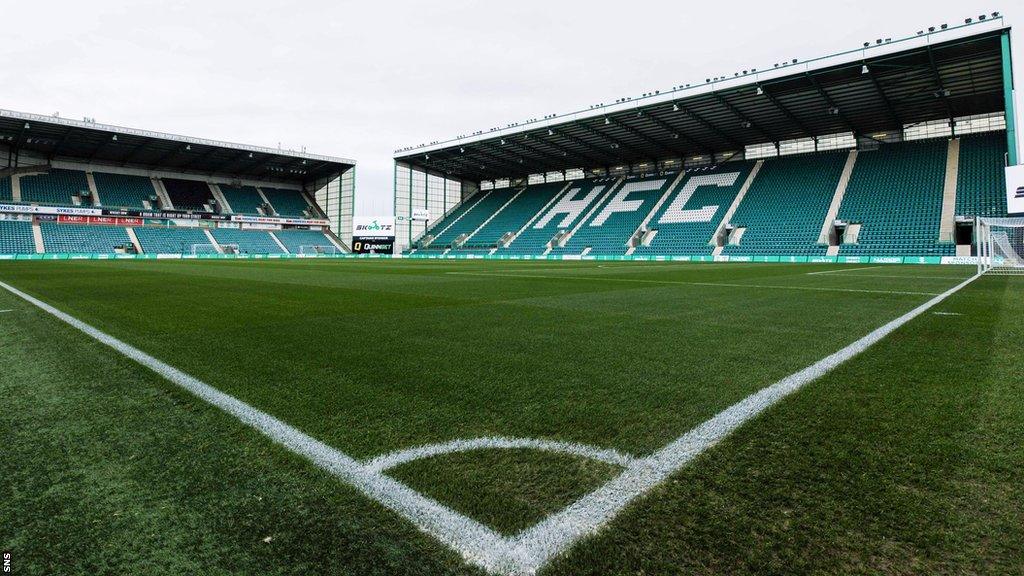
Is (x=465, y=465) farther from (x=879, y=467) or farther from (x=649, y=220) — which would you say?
(x=649, y=220)

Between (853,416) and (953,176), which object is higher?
(953,176)

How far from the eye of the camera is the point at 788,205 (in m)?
33.1

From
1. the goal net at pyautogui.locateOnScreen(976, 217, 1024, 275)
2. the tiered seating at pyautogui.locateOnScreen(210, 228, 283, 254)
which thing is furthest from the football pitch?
the tiered seating at pyautogui.locateOnScreen(210, 228, 283, 254)

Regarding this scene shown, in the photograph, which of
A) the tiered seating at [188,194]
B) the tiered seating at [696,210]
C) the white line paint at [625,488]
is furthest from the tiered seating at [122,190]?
the white line paint at [625,488]

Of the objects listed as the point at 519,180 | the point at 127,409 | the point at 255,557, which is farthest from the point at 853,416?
the point at 519,180

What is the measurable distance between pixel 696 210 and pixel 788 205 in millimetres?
5861

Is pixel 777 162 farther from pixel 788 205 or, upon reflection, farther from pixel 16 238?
pixel 16 238

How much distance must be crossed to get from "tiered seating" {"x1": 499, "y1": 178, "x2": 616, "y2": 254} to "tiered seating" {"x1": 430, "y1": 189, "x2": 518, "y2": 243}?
21.6 ft

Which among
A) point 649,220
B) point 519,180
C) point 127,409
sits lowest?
point 127,409

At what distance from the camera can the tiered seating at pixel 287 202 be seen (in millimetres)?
53141

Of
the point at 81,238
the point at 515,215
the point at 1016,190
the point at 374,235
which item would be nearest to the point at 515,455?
the point at 1016,190

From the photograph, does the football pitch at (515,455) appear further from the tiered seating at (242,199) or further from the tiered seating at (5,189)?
the tiered seating at (242,199)

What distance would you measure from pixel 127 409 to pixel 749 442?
2902 millimetres

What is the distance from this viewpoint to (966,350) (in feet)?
12.4
